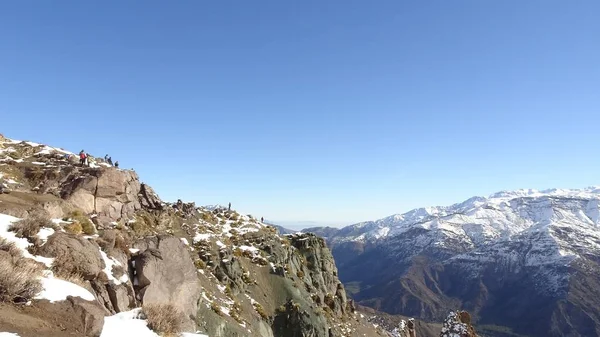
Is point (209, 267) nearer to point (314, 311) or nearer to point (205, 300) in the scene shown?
point (205, 300)

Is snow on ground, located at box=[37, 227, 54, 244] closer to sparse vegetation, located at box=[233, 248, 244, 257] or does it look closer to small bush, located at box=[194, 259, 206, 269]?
small bush, located at box=[194, 259, 206, 269]

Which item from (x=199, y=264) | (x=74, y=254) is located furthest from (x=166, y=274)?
(x=199, y=264)

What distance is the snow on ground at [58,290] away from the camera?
14.3 meters

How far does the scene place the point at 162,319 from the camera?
15.9 meters

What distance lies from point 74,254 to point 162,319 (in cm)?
723

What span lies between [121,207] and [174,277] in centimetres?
1597

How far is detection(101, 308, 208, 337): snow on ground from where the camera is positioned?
14055 mm

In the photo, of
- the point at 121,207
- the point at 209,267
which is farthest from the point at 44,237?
the point at 209,267

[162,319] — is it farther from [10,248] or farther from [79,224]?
[79,224]

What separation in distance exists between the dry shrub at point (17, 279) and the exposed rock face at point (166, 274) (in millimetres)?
9399

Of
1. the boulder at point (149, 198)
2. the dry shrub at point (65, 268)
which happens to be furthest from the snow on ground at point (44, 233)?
the boulder at point (149, 198)

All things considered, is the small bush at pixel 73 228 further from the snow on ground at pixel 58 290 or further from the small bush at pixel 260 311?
the small bush at pixel 260 311

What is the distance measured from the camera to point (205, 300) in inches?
1592

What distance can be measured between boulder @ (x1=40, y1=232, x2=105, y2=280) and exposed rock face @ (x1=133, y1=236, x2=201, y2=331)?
3.99 m
